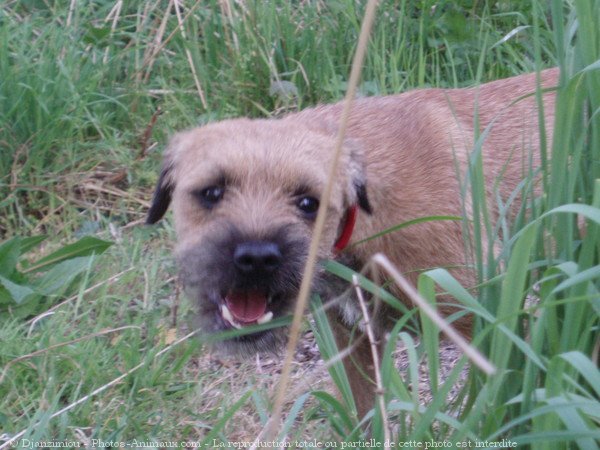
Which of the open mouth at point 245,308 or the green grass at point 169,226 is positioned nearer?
the green grass at point 169,226

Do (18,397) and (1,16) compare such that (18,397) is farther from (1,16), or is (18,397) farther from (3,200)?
(1,16)

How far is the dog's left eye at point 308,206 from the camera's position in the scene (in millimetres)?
2885

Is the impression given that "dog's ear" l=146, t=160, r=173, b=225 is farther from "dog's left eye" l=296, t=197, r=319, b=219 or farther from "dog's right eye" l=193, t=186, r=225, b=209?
"dog's left eye" l=296, t=197, r=319, b=219

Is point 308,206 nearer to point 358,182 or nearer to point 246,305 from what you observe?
point 358,182

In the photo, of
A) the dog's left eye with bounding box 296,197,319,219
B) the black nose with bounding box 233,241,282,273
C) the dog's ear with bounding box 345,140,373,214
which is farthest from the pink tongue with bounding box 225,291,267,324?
the dog's ear with bounding box 345,140,373,214

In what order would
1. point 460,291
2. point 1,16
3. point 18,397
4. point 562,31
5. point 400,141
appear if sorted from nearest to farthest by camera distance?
point 460,291
point 562,31
point 18,397
point 400,141
point 1,16

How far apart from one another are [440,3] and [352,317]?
2.26 m

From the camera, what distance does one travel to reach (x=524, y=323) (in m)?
2.22

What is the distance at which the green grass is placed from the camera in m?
2.05

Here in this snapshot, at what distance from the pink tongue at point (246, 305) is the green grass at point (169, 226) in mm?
215

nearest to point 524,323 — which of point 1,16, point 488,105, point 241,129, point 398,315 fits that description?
point 398,315

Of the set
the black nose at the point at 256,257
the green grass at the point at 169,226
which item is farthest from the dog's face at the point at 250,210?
the green grass at the point at 169,226

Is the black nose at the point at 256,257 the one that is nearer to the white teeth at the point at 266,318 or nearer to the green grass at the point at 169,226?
the white teeth at the point at 266,318

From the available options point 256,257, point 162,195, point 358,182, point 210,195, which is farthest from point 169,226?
point 256,257
